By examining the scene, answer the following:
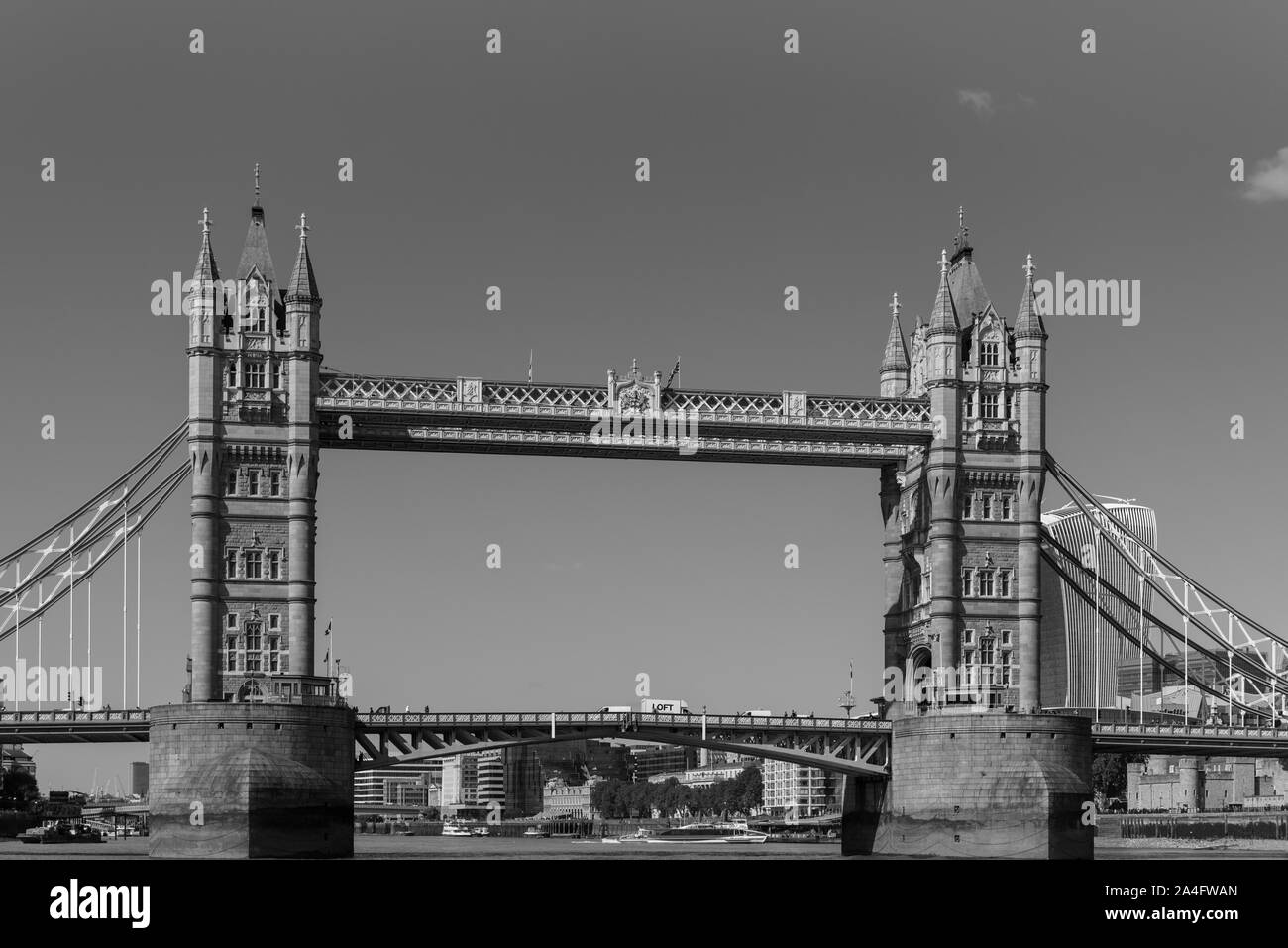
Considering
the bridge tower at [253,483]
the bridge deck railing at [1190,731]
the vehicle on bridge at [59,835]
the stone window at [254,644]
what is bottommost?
the vehicle on bridge at [59,835]

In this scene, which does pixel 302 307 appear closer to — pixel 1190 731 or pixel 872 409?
pixel 872 409

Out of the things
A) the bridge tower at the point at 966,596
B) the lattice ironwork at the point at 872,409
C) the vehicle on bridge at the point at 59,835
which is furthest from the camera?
the vehicle on bridge at the point at 59,835

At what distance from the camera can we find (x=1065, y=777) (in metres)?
115

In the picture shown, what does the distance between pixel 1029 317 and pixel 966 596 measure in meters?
16.1

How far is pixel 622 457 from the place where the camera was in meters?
121

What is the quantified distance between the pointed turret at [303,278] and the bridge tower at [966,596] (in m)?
34.3

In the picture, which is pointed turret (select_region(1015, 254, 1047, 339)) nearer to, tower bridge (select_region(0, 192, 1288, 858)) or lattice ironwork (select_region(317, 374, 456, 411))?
tower bridge (select_region(0, 192, 1288, 858))

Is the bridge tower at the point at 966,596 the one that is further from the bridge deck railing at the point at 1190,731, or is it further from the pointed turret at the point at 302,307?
the pointed turret at the point at 302,307

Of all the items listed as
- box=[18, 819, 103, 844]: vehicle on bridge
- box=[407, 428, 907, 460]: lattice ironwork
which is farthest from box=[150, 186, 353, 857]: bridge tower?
box=[18, 819, 103, 844]: vehicle on bridge

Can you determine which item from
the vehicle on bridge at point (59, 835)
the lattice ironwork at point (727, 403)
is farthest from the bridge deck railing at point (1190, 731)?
the vehicle on bridge at point (59, 835)

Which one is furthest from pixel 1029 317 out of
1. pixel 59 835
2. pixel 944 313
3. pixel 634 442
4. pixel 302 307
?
pixel 59 835

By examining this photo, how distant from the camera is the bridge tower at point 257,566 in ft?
358

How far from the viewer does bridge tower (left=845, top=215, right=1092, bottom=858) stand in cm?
11538
